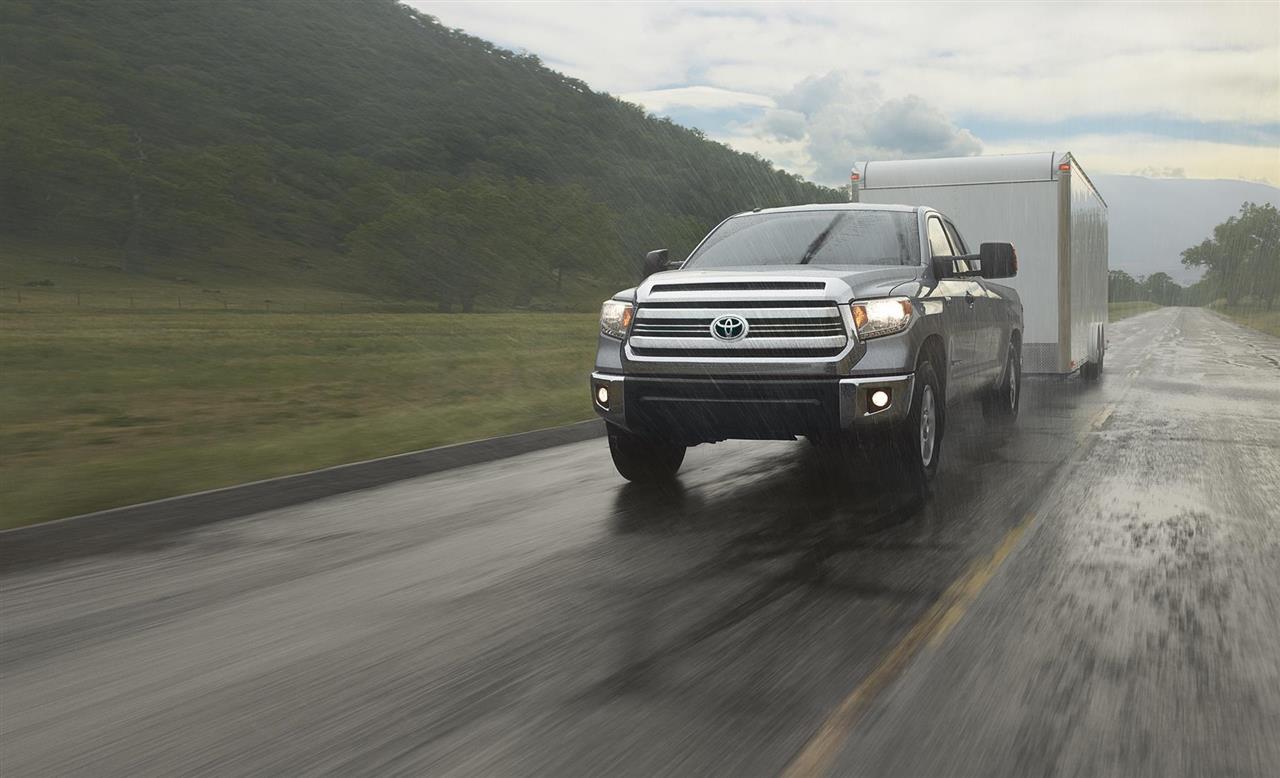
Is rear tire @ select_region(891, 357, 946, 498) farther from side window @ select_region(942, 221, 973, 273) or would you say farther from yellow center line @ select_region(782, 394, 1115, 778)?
side window @ select_region(942, 221, 973, 273)

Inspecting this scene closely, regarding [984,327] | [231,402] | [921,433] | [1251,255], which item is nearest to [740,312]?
[921,433]

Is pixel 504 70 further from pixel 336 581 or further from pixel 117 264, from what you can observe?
pixel 336 581

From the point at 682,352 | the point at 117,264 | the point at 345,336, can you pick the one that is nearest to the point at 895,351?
the point at 682,352

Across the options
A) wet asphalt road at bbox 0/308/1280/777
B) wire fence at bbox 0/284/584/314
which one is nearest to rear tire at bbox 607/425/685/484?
wet asphalt road at bbox 0/308/1280/777

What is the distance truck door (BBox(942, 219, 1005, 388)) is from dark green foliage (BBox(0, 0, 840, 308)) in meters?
74.2

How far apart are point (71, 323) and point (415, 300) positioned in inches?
1715

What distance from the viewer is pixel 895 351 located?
26.2 ft

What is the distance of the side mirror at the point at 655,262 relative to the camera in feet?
30.7

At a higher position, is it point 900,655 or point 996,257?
point 996,257

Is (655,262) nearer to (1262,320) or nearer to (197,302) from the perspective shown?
(197,302)

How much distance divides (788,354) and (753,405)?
411 millimetres

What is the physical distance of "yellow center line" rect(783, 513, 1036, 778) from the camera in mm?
3793

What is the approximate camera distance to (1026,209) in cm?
1506

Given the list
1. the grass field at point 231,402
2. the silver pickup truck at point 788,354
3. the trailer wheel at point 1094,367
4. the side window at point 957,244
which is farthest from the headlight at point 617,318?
the trailer wheel at point 1094,367
